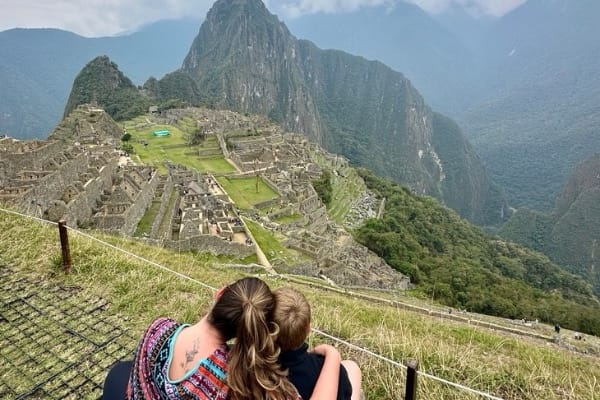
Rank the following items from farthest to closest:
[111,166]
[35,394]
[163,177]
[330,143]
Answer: [330,143] < [163,177] < [111,166] < [35,394]

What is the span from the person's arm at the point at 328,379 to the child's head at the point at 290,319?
0.31 metres

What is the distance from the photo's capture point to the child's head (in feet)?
7.54

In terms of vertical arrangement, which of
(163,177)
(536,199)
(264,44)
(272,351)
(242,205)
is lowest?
(536,199)

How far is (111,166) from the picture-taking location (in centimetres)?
2094

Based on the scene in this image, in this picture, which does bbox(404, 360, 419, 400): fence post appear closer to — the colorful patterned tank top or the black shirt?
the black shirt

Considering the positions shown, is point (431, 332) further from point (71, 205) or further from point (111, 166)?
point (111, 166)

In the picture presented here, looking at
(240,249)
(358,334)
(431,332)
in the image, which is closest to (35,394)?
(358,334)

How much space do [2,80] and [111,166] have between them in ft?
538

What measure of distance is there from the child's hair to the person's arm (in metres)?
0.24

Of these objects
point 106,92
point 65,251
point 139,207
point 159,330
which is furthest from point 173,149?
point 106,92

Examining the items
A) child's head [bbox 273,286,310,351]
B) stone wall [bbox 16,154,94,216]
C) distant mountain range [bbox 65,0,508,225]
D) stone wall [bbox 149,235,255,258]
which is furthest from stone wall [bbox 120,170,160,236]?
distant mountain range [bbox 65,0,508,225]

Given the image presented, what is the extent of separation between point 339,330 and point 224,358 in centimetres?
264

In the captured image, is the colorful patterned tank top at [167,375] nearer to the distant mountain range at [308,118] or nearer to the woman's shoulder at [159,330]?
the woman's shoulder at [159,330]

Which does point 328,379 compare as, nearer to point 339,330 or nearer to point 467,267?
point 339,330
